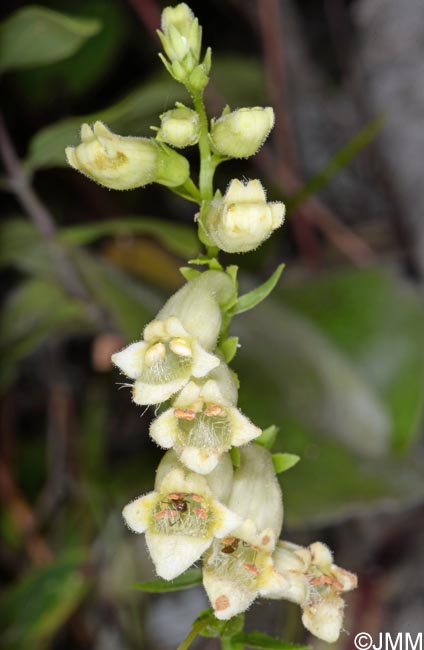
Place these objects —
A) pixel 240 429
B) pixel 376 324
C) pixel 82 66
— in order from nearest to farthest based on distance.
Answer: pixel 240 429 → pixel 376 324 → pixel 82 66

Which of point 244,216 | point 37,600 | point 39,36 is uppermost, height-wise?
point 39,36

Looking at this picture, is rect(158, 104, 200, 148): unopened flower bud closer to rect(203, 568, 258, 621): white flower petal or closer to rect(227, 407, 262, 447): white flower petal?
rect(227, 407, 262, 447): white flower petal

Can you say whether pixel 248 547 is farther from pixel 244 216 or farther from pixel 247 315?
pixel 247 315

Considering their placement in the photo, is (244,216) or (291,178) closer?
(244,216)

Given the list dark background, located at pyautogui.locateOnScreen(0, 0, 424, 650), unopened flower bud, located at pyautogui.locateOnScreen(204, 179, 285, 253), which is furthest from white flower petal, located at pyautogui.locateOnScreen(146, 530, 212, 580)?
dark background, located at pyautogui.locateOnScreen(0, 0, 424, 650)

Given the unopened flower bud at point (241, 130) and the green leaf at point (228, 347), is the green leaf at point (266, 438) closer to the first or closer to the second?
the green leaf at point (228, 347)

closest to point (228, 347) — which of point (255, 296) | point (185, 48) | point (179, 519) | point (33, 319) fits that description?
point (255, 296)

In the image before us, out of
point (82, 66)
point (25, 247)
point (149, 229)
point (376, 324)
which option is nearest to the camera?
point (149, 229)
